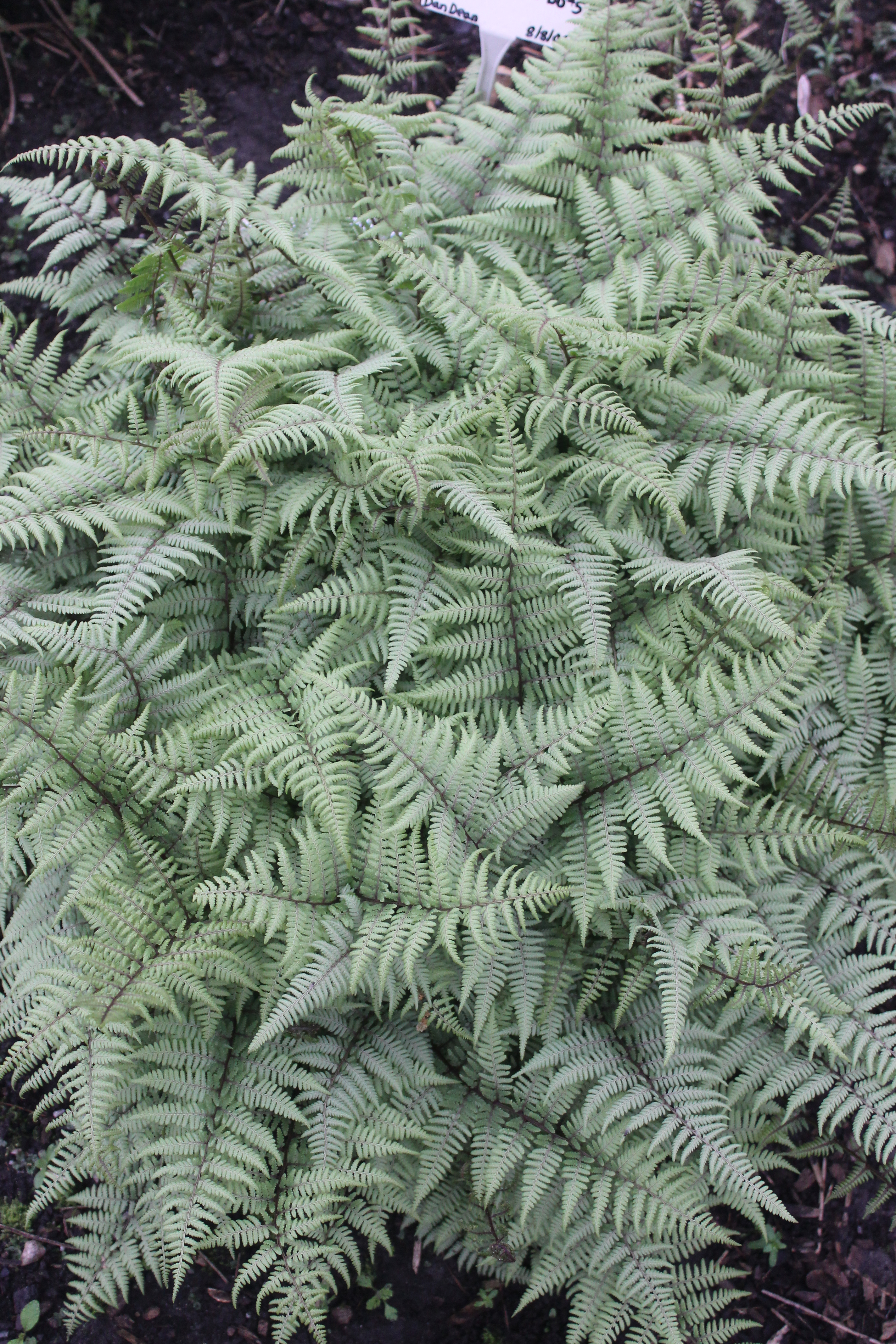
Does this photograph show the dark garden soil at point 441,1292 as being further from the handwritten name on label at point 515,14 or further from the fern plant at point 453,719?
the handwritten name on label at point 515,14

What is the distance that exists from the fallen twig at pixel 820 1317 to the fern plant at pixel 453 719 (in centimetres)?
30

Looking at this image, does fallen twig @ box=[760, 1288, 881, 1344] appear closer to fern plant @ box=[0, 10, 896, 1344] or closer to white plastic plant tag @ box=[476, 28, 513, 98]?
fern plant @ box=[0, 10, 896, 1344]

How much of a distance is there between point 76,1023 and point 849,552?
3478 millimetres

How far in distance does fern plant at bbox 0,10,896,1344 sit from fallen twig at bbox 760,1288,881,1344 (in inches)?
11.7

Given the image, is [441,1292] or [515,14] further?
[515,14]

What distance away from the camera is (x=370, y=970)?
2.89 meters

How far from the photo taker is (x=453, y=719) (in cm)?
306

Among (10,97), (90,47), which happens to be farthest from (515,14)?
(10,97)

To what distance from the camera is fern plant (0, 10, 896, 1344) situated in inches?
113

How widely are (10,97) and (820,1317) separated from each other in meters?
7.65

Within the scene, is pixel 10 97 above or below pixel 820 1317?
above

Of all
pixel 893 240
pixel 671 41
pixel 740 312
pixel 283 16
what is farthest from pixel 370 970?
pixel 283 16

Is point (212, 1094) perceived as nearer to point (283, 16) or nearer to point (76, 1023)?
point (76, 1023)

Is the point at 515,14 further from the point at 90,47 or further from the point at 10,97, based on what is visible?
the point at 10,97
